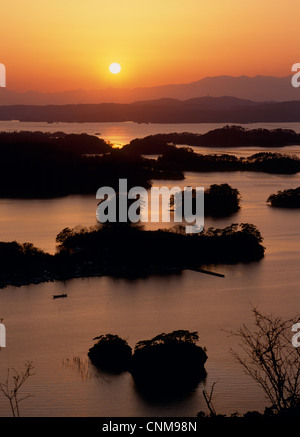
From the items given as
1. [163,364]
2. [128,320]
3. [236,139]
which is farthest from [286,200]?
[236,139]

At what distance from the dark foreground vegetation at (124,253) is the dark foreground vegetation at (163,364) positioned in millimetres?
5115

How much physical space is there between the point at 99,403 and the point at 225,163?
34730 millimetres

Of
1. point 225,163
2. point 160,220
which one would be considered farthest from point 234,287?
point 225,163

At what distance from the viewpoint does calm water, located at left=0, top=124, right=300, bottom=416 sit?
328 inches

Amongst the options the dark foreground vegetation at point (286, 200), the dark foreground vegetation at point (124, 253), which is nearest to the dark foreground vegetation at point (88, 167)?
the dark foreground vegetation at point (286, 200)

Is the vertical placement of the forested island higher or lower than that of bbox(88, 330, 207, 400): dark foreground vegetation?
higher

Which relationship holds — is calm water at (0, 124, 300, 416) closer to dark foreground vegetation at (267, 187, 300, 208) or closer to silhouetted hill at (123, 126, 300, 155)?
dark foreground vegetation at (267, 187, 300, 208)

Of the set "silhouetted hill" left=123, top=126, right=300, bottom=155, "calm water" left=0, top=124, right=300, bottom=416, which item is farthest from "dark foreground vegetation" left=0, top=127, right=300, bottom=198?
"silhouetted hill" left=123, top=126, right=300, bottom=155

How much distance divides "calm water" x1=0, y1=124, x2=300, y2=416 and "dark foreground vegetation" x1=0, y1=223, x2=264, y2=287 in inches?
20.0

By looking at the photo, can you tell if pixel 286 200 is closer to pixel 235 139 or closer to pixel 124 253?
pixel 124 253

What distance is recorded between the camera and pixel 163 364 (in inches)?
360

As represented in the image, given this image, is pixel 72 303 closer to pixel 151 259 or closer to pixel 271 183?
pixel 151 259

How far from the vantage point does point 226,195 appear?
26297 millimetres

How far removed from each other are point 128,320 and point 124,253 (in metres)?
4.67
